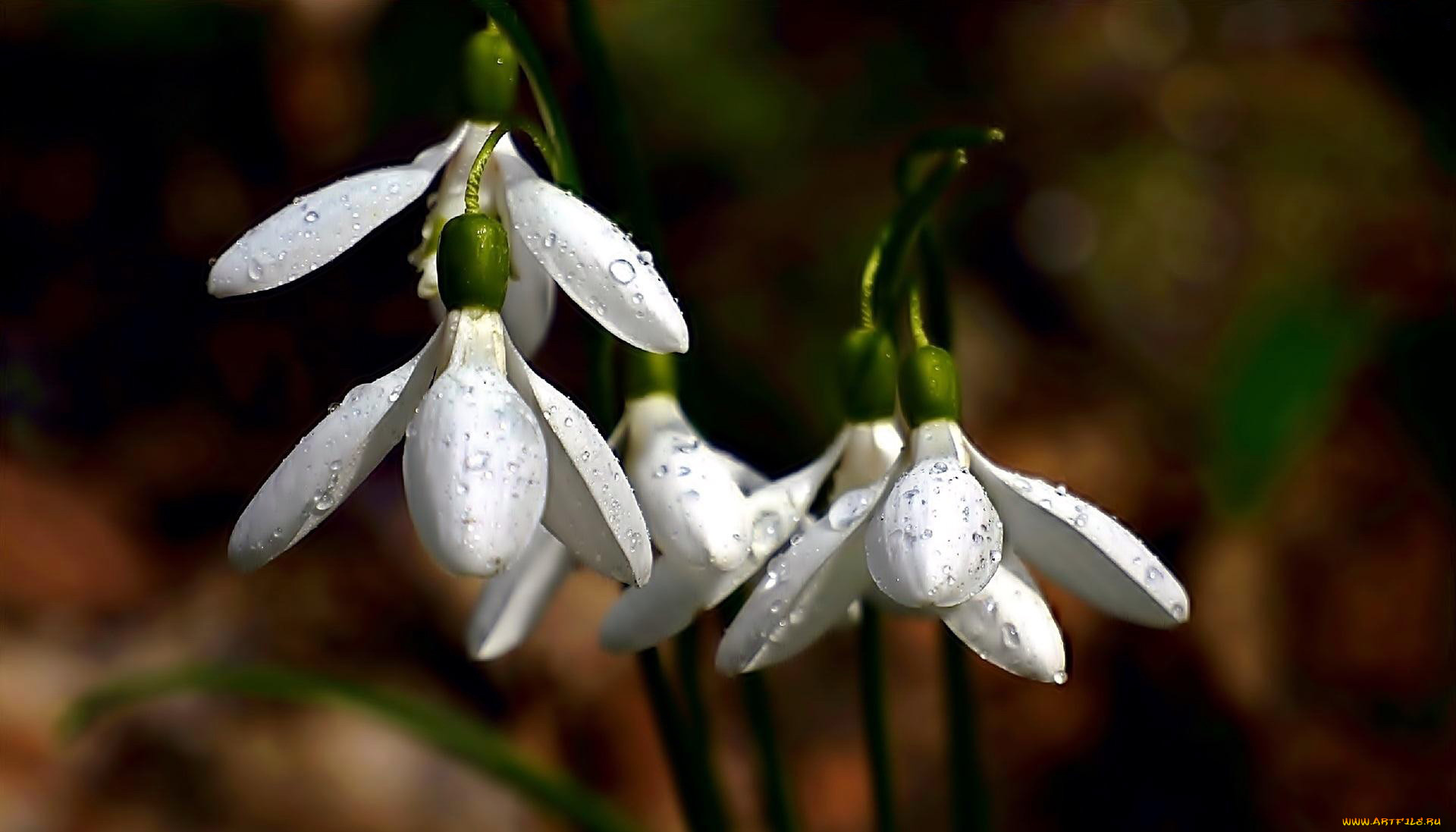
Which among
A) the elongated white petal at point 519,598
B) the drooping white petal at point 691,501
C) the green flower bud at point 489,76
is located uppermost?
the green flower bud at point 489,76

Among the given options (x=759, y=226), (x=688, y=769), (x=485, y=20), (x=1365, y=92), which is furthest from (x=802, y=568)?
(x=1365, y=92)

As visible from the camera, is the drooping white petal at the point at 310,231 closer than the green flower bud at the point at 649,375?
Yes

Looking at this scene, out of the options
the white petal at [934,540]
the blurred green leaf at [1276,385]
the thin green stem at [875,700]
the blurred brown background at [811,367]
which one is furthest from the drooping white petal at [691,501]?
the blurred green leaf at [1276,385]

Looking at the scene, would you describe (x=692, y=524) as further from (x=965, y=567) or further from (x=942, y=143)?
(x=942, y=143)

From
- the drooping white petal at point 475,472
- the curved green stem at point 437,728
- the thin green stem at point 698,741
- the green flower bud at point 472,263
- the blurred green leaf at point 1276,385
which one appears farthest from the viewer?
the blurred green leaf at point 1276,385

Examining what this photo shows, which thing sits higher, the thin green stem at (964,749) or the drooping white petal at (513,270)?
the drooping white petal at (513,270)

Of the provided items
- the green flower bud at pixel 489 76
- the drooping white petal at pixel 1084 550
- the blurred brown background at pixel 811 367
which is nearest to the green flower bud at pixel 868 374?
the drooping white petal at pixel 1084 550

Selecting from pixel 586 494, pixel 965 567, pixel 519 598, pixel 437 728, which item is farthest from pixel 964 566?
pixel 437 728

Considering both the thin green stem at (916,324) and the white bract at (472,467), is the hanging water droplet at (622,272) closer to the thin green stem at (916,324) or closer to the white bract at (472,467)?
the white bract at (472,467)

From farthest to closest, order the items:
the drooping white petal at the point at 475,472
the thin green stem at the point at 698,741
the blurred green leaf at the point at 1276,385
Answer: the blurred green leaf at the point at 1276,385 → the thin green stem at the point at 698,741 → the drooping white petal at the point at 475,472

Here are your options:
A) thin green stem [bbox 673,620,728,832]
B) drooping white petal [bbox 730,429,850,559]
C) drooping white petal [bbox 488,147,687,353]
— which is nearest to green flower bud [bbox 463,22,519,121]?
drooping white petal [bbox 488,147,687,353]
